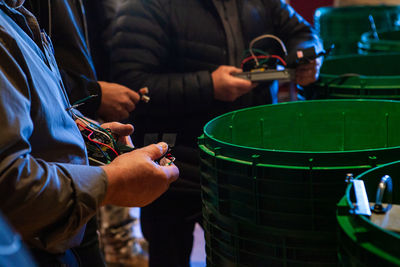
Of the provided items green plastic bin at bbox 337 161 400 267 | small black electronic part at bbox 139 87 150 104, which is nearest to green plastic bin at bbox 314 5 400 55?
Answer: small black electronic part at bbox 139 87 150 104

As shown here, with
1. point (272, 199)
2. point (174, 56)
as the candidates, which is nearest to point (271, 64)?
point (174, 56)

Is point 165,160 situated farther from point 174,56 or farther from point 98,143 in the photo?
point 174,56

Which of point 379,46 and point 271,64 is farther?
point 379,46

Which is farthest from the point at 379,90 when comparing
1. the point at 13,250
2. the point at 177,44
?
the point at 13,250

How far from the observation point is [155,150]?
1107 mm

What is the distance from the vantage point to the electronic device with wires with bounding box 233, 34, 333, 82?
1845 millimetres

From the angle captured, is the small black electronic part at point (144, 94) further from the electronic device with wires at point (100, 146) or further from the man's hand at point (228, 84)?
the electronic device with wires at point (100, 146)

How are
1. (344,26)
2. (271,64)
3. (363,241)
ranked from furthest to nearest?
(344,26), (271,64), (363,241)

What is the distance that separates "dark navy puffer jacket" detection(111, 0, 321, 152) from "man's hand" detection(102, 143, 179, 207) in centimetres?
87

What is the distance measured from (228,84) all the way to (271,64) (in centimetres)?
22

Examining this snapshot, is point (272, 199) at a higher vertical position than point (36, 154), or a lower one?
lower

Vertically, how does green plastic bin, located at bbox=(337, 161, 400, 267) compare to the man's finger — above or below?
above

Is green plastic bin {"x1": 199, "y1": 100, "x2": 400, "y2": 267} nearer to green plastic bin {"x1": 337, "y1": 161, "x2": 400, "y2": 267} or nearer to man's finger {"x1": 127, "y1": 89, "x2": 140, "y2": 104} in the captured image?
green plastic bin {"x1": 337, "y1": 161, "x2": 400, "y2": 267}

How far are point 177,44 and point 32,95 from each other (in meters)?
1.07
